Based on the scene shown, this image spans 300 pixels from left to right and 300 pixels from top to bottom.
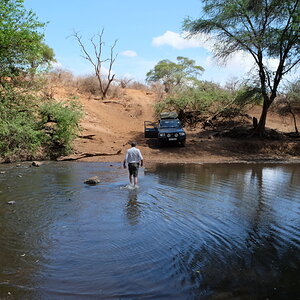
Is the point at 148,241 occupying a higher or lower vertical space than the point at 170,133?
lower

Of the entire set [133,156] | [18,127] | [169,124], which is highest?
[169,124]

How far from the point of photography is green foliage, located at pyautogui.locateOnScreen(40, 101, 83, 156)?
19.3m

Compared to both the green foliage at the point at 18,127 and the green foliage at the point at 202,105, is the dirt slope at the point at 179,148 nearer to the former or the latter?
the green foliage at the point at 202,105

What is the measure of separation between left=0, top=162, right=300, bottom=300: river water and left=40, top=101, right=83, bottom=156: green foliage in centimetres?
785

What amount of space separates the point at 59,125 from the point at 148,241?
1464 centimetres

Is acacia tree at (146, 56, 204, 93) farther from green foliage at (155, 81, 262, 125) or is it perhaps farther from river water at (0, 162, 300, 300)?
river water at (0, 162, 300, 300)

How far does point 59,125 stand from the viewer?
64.2 ft

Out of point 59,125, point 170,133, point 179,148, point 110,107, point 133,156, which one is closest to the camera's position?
point 133,156

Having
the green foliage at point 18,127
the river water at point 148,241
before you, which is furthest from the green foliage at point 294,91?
the green foliage at point 18,127

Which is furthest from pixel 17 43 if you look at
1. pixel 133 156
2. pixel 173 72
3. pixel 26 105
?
pixel 173 72

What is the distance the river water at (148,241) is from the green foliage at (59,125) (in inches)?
309

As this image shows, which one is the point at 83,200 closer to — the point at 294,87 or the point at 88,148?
the point at 88,148

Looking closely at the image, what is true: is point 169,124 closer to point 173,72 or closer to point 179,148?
point 179,148

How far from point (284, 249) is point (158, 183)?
265 inches
